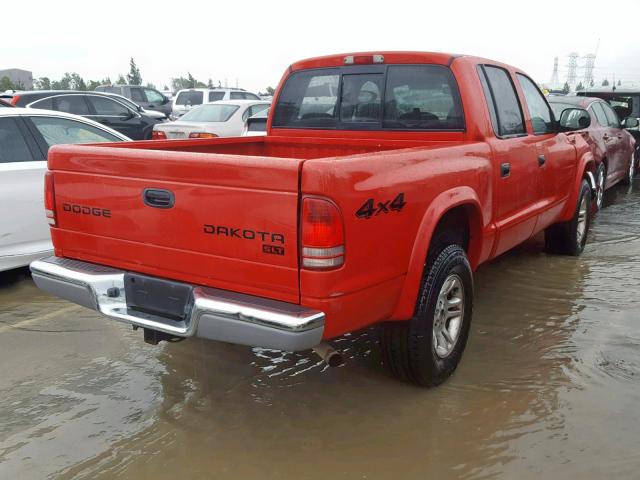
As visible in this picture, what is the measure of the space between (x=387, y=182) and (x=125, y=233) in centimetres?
132

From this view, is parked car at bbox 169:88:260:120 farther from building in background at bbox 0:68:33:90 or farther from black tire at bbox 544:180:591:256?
building in background at bbox 0:68:33:90

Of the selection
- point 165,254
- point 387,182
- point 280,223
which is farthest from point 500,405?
point 165,254

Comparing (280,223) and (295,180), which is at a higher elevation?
(295,180)

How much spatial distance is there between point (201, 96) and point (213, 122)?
905 centimetres

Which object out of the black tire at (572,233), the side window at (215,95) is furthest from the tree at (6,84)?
the black tire at (572,233)

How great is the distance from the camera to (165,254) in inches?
118

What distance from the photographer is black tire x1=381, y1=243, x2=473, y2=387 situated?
3250 mm

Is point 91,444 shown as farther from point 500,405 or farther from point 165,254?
point 500,405

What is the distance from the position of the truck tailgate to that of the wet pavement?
2.60 ft

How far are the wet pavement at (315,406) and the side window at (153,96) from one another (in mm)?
19008

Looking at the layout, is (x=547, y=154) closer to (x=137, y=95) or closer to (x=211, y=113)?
(x=211, y=113)

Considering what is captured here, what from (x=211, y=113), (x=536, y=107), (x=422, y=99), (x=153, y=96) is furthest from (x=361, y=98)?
(x=153, y=96)

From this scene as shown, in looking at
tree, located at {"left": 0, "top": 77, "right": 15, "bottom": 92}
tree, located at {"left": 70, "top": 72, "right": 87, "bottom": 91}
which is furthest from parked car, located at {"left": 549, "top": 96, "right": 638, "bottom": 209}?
tree, located at {"left": 70, "top": 72, "right": 87, "bottom": 91}

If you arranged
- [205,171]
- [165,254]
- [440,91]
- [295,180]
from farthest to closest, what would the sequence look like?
[440,91]
[165,254]
[205,171]
[295,180]
